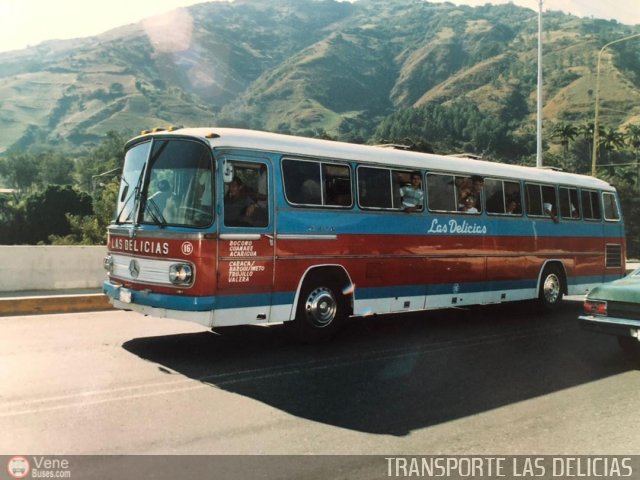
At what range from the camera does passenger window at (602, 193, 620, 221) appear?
48.6ft

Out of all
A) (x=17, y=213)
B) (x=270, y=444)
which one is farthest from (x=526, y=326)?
(x=17, y=213)

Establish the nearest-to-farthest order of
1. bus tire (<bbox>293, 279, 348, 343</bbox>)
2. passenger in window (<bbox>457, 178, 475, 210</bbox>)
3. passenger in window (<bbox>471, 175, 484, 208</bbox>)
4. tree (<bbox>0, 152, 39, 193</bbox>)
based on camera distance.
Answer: bus tire (<bbox>293, 279, 348, 343</bbox>), passenger in window (<bbox>457, 178, 475, 210</bbox>), passenger in window (<bbox>471, 175, 484, 208</bbox>), tree (<bbox>0, 152, 39, 193</bbox>)

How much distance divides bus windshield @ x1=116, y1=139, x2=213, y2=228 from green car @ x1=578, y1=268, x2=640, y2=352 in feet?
16.1

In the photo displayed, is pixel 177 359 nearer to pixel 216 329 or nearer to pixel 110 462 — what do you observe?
pixel 216 329

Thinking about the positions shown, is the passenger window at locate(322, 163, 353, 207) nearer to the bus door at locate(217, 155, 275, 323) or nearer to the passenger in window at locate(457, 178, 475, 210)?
the bus door at locate(217, 155, 275, 323)

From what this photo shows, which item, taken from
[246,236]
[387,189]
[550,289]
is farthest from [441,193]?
[246,236]

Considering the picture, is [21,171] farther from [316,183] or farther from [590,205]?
[316,183]

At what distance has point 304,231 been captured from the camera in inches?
337

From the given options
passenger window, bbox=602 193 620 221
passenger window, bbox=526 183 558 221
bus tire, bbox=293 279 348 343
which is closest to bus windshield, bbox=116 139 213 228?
bus tire, bbox=293 279 348 343

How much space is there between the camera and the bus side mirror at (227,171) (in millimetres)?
7711

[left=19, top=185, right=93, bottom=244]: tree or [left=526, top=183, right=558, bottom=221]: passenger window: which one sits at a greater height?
[left=19, top=185, right=93, bottom=244]: tree

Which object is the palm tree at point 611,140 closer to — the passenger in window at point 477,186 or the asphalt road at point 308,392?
the passenger in window at point 477,186

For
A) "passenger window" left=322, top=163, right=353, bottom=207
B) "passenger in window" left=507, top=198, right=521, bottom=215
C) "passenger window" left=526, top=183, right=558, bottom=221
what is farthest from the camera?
"passenger window" left=526, top=183, right=558, bottom=221

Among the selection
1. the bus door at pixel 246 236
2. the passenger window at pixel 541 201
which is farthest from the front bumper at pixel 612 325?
the passenger window at pixel 541 201
